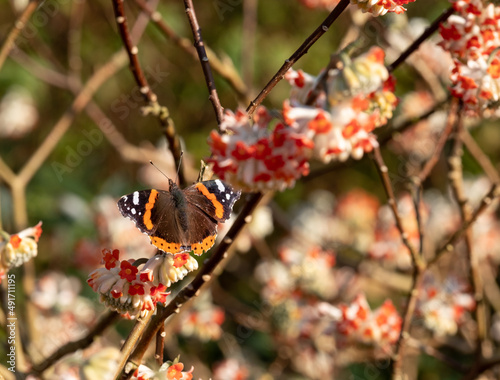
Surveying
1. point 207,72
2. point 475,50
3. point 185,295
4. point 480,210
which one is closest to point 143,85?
point 207,72

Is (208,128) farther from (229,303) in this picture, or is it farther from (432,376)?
(432,376)

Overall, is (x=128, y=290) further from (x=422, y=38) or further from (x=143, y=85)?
(x=422, y=38)

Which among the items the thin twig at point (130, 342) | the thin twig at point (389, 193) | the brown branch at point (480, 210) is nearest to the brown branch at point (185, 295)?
the thin twig at point (130, 342)

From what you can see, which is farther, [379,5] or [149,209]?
[149,209]

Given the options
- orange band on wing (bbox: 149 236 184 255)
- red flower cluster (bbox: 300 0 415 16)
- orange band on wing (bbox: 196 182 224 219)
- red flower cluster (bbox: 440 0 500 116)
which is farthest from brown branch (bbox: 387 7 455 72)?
orange band on wing (bbox: 149 236 184 255)

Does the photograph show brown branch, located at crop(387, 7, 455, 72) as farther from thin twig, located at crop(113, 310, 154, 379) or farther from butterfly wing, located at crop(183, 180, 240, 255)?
thin twig, located at crop(113, 310, 154, 379)
